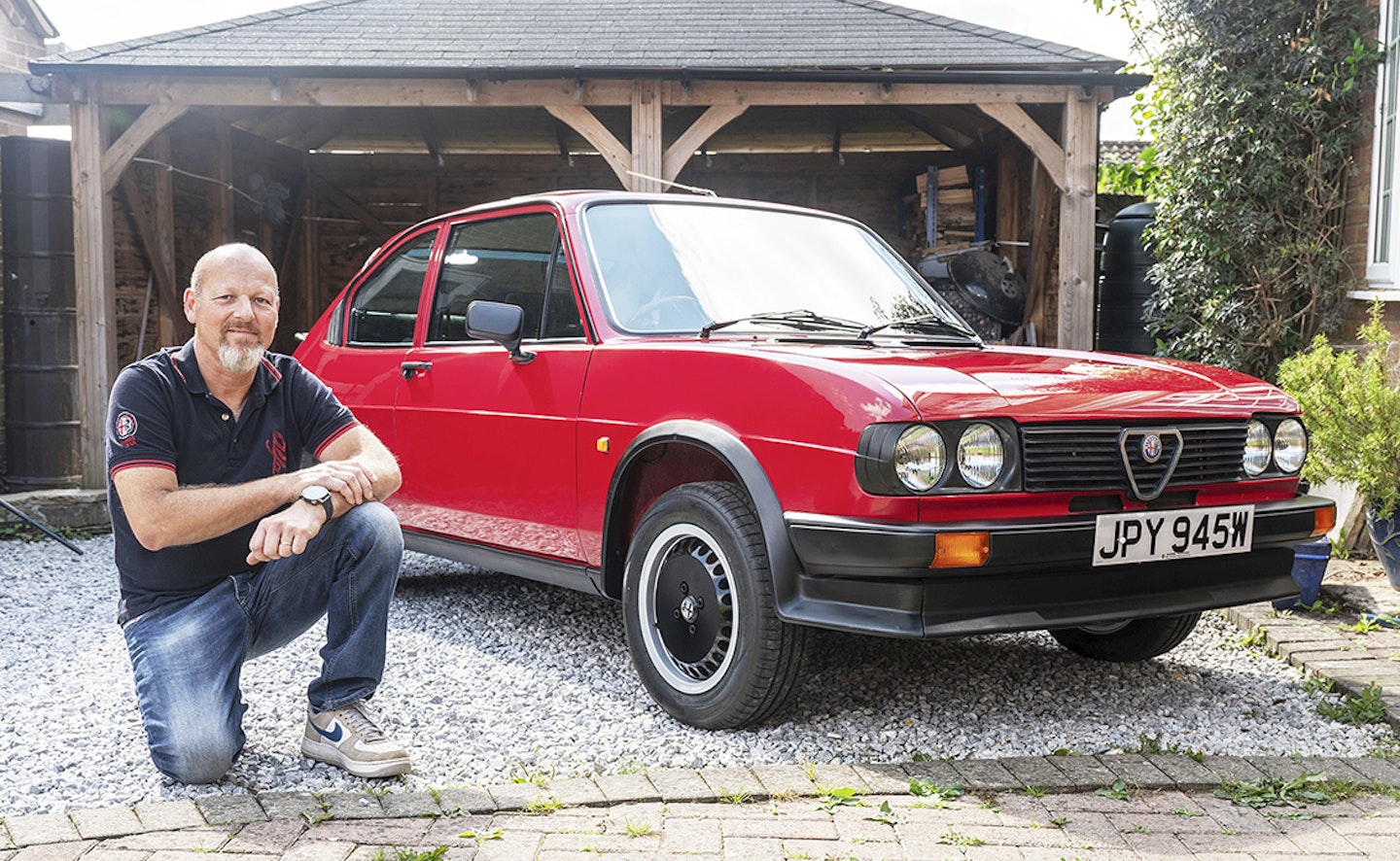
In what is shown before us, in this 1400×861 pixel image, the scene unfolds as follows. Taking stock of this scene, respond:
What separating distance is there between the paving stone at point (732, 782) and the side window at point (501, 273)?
1652 mm

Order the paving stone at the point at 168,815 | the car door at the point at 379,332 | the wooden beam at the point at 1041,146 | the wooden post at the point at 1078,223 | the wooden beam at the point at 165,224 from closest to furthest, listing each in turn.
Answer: the paving stone at the point at 168,815
the car door at the point at 379,332
the wooden post at the point at 1078,223
the wooden beam at the point at 1041,146
the wooden beam at the point at 165,224

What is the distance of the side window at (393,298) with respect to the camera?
16.6 feet

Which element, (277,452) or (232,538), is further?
(277,452)

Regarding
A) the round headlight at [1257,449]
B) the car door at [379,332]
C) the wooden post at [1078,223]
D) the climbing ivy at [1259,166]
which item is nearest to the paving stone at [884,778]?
the round headlight at [1257,449]

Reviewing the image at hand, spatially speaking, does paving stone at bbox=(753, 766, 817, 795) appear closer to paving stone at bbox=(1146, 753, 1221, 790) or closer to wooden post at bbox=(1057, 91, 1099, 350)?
paving stone at bbox=(1146, 753, 1221, 790)

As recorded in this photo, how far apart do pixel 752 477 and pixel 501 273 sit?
185 centimetres

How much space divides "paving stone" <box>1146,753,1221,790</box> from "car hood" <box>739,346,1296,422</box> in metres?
0.95

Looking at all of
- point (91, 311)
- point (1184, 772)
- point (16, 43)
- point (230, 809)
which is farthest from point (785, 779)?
point (16, 43)

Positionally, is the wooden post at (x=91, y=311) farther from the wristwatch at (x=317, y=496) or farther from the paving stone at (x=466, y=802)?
the paving stone at (x=466, y=802)

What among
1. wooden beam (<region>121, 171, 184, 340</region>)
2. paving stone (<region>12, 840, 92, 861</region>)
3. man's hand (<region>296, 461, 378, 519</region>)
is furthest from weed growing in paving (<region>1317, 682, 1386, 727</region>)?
wooden beam (<region>121, 171, 184, 340</region>)

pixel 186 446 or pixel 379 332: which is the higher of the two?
pixel 379 332

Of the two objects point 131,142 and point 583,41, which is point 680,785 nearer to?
point 583,41

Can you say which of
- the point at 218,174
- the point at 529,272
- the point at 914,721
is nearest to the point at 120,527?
the point at 529,272

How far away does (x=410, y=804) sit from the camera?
2920 mm
